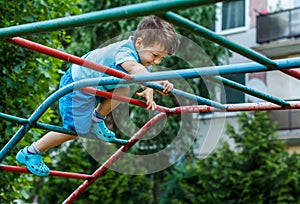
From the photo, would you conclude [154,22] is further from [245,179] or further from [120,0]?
[120,0]

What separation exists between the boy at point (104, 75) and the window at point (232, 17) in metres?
11.6

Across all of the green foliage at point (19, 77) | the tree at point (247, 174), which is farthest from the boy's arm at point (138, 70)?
the tree at point (247, 174)

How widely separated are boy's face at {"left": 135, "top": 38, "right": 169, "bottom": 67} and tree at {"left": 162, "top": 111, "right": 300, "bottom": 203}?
6642 millimetres

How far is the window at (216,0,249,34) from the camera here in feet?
48.1

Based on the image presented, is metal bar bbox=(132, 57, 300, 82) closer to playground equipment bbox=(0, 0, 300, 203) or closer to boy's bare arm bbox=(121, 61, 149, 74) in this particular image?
playground equipment bbox=(0, 0, 300, 203)

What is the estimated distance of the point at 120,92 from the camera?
3.18m

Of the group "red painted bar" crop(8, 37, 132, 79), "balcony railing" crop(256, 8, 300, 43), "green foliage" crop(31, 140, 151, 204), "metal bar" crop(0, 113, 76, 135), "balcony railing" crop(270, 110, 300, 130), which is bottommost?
"green foliage" crop(31, 140, 151, 204)

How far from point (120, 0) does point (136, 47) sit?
881 cm

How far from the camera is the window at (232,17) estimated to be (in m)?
14.7

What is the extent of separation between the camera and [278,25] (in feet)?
44.2

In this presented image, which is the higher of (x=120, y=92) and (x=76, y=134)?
(x=120, y=92)

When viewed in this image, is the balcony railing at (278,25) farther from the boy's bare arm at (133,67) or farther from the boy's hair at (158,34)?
the boy's bare arm at (133,67)

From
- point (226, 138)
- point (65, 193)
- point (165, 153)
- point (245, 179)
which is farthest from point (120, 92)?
point (226, 138)

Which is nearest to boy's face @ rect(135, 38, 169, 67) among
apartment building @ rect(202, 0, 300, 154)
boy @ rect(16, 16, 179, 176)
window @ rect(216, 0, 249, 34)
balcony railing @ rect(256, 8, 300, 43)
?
boy @ rect(16, 16, 179, 176)
